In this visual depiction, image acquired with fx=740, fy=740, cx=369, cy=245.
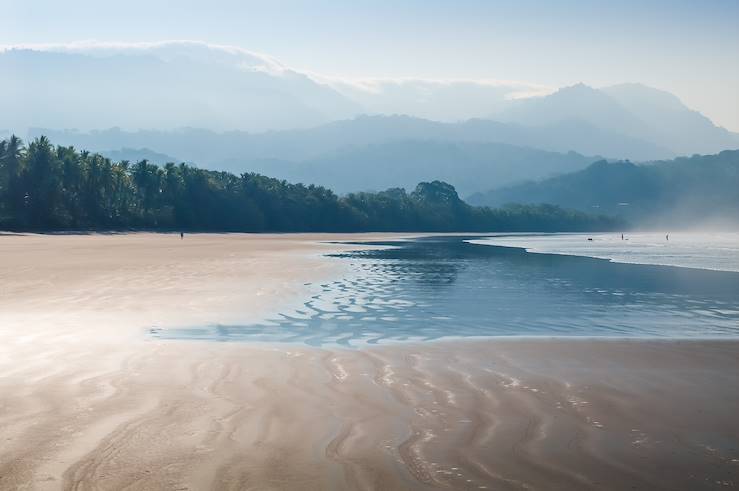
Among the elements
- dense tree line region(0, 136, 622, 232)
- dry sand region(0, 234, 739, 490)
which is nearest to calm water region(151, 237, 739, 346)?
dry sand region(0, 234, 739, 490)

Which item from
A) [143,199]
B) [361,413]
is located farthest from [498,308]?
[143,199]

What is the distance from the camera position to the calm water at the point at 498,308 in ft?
57.9

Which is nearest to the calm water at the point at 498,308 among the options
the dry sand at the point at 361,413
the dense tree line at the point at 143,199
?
the dry sand at the point at 361,413

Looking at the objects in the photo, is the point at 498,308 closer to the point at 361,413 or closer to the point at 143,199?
the point at 361,413

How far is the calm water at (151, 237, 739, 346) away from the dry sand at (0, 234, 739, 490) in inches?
75.3

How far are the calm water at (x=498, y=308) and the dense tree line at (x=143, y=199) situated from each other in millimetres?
81803

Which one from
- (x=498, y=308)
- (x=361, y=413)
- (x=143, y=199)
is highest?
(x=143, y=199)

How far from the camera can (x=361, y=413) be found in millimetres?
9492

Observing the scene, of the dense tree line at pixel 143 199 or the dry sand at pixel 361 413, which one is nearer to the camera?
the dry sand at pixel 361 413

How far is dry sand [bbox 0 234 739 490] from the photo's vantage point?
278 inches

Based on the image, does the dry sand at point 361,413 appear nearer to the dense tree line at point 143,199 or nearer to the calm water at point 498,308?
the calm water at point 498,308

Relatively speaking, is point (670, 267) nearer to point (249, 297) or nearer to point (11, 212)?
point (249, 297)

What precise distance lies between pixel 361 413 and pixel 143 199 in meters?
128

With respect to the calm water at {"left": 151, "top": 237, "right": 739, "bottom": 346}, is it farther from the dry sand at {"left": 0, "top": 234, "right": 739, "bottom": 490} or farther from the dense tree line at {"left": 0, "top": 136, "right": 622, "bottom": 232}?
the dense tree line at {"left": 0, "top": 136, "right": 622, "bottom": 232}
